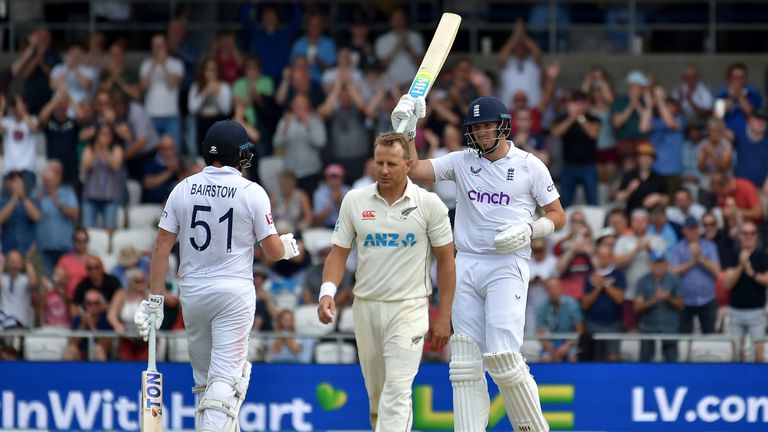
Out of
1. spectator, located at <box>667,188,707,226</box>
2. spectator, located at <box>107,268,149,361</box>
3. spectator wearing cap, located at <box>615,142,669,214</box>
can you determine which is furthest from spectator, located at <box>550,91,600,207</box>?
spectator, located at <box>107,268,149,361</box>

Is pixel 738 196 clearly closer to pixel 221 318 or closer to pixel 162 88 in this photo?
pixel 162 88

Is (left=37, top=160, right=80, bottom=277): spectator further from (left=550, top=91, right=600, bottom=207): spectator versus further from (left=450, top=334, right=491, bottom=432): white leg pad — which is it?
(left=450, top=334, right=491, bottom=432): white leg pad

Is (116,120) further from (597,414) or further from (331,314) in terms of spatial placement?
(331,314)

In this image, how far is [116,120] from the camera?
16.1 metres

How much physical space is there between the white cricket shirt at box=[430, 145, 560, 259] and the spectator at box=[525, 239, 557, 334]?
400 centimetres

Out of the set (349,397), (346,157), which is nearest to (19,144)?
(346,157)

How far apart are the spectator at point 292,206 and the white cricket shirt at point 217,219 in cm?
611

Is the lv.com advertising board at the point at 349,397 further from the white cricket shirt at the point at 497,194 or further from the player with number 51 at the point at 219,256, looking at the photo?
the player with number 51 at the point at 219,256

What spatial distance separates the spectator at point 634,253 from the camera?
543 inches

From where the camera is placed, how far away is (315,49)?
16.8 m

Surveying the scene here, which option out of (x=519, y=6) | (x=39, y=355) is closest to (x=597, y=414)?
(x=39, y=355)

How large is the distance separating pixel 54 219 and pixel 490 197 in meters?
7.33

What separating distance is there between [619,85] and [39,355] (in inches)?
314

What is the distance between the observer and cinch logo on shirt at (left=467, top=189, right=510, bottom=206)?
941 cm
